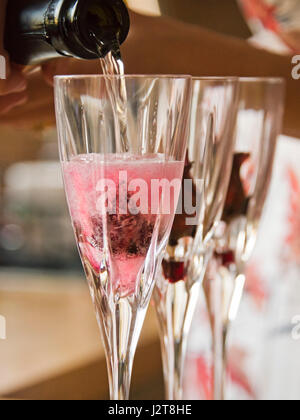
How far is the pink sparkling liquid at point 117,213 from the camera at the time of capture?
0.33 m

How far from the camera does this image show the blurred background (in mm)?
1054

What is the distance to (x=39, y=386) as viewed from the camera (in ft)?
3.98

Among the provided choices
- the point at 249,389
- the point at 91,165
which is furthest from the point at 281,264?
the point at 91,165

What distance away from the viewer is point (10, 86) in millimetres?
521

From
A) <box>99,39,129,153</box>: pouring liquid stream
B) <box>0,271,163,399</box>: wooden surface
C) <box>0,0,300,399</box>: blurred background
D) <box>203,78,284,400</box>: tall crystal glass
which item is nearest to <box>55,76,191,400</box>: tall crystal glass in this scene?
<box>99,39,129,153</box>: pouring liquid stream

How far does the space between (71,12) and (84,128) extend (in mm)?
84

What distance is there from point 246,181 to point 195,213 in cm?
9

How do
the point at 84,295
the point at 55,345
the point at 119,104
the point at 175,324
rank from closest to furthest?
the point at 119,104 < the point at 175,324 < the point at 55,345 < the point at 84,295

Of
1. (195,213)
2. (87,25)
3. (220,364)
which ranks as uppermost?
(87,25)

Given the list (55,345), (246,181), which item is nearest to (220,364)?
(246,181)

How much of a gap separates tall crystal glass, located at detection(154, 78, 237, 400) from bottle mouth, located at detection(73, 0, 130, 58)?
0.20 feet

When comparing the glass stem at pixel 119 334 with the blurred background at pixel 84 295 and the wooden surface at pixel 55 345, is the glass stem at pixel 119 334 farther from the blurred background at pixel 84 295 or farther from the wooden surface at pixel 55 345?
the wooden surface at pixel 55 345

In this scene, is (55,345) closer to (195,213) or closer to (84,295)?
(84,295)
